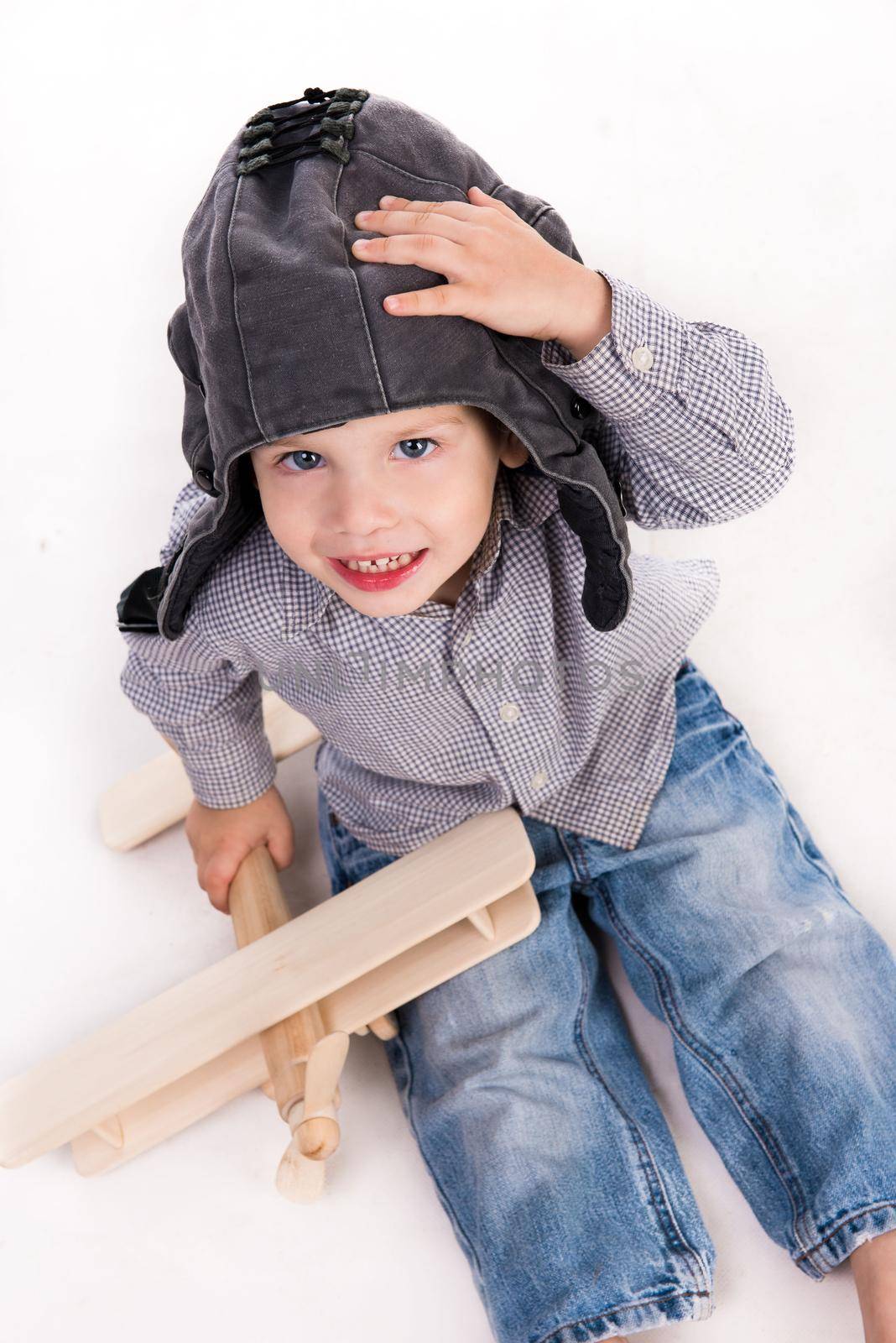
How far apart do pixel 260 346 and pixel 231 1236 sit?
1.89 feet

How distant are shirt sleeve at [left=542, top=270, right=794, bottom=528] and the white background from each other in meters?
0.34

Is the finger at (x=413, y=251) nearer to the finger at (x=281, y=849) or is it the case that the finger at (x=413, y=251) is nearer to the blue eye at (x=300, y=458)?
the blue eye at (x=300, y=458)

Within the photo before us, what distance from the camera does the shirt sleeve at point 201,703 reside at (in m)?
0.85

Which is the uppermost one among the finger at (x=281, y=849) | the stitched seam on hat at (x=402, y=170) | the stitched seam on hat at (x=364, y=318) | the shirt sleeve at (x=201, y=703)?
the stitched seam on hat at (x=402, y=170)

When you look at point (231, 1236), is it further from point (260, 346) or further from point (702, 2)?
point (702, 2)

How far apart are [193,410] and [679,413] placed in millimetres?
252

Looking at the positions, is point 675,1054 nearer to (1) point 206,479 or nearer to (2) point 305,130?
(1) point 206,479

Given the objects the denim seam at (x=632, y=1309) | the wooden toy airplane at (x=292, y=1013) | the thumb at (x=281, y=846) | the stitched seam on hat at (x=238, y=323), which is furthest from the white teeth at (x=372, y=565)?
the denim seam at (x=632, y=1309)

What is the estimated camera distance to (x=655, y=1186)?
2.64 feet

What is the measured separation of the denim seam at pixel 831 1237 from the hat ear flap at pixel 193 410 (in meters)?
0.54

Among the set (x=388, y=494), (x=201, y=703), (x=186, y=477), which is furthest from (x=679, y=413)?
(x=186, y=477)

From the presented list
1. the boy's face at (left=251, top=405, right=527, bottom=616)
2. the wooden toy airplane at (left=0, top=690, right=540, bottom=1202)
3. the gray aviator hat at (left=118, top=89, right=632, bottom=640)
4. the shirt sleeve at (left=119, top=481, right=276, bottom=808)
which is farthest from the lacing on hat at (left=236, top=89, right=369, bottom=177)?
the wooden toy airplane at (left=0, top=690, right=540, bottom=1202)

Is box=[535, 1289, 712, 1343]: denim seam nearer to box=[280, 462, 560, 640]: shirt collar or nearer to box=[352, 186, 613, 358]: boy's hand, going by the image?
box=[280, 462, 560, 640]: shirt collar

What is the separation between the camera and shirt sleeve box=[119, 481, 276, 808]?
85cm
